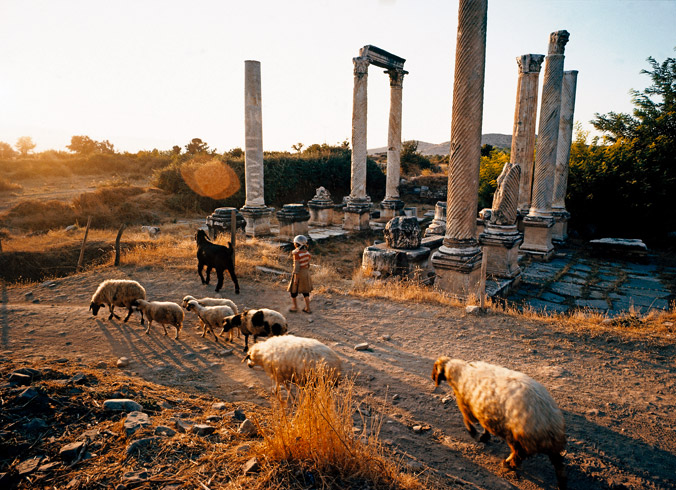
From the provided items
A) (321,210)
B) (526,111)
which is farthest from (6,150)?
(526,111)

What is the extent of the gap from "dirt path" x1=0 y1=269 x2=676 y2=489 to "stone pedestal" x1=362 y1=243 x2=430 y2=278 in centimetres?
203

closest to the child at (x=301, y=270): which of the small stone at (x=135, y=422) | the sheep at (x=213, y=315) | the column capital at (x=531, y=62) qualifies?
the sheep at (x=213, y=315)

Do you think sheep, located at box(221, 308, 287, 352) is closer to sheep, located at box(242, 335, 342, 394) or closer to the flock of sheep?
the flock of sheep

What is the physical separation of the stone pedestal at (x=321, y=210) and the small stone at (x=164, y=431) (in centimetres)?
1446

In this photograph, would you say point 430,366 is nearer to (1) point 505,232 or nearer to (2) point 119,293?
(2) point 119,293

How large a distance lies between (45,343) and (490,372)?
573cm

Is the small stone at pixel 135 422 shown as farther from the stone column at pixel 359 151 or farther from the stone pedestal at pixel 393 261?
the stone column at pixel 359 151

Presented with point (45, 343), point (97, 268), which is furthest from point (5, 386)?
point (97, 268)

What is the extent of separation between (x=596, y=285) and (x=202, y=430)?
10.3 meters

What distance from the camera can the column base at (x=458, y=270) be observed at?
773 centimetres

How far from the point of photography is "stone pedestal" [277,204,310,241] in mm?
13523

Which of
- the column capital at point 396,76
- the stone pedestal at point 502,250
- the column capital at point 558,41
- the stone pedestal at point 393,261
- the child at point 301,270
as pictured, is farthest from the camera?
the column capital at point 396,76

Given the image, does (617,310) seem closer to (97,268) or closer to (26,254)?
(97,268)

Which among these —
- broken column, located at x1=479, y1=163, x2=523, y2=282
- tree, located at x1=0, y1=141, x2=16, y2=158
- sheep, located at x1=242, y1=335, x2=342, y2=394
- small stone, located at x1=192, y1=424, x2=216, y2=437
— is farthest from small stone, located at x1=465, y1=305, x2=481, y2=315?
tree, located at x1=0, y1=141, x2=16, y2=158
